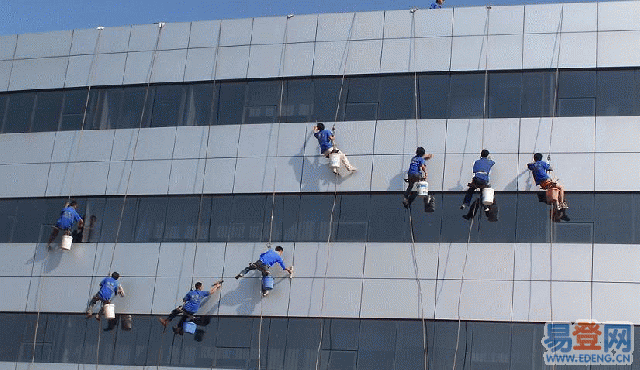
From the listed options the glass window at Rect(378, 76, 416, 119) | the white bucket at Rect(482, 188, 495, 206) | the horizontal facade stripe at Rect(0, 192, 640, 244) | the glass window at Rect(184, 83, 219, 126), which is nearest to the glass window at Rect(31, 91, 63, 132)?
the horizontal facade stripe at Rect(0, 192, 640, 244)

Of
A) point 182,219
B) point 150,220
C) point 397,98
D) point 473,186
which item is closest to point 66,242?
point 150,220

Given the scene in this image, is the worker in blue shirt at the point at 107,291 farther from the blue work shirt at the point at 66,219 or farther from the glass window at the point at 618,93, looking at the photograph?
the glass window at the point at 618,93

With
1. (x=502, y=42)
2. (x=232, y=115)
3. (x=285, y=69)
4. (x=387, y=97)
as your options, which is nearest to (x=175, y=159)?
(x=232, y=115)

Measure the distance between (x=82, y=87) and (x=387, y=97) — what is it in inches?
356

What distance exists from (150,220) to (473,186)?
8835 millimetres

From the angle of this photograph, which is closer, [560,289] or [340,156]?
[560,289]

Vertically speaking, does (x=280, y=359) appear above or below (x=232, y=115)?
below

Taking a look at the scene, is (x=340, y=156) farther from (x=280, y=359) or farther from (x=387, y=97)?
(x=280, y=359)

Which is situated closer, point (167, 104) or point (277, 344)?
point (277, 344)

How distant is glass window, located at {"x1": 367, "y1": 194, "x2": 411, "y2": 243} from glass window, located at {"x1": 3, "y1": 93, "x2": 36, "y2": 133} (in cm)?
1080

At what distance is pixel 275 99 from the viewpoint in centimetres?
2805

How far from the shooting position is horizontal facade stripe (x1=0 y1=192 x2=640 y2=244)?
25.1 metres

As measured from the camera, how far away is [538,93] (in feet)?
86.1

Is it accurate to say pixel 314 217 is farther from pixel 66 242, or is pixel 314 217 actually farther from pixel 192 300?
pixel 66 242
